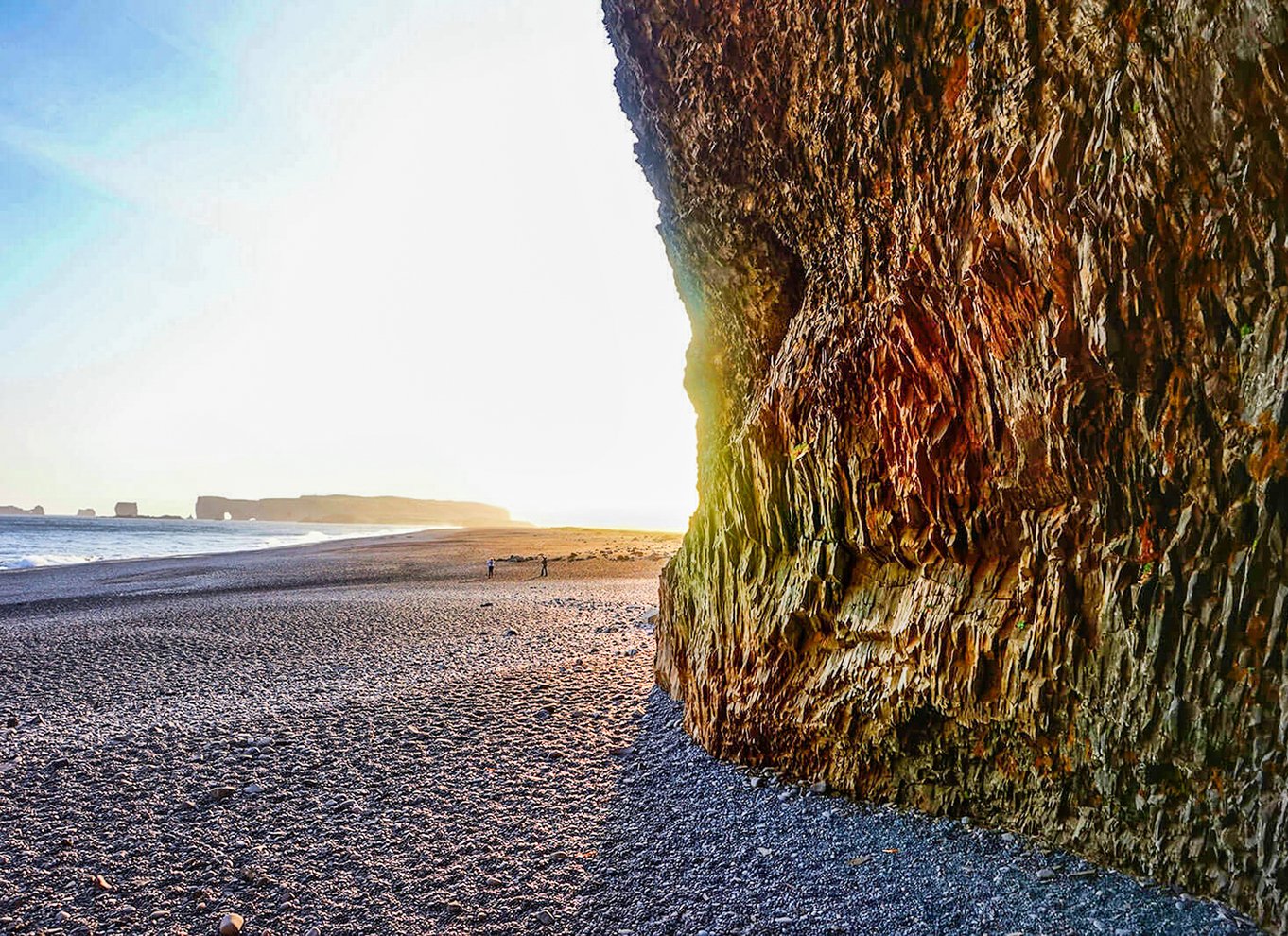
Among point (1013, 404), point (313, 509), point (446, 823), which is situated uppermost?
point (1013, 404)

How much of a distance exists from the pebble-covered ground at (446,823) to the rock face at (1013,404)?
0.55 m

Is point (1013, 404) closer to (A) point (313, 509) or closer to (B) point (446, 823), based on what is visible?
(B) point (446, 823)

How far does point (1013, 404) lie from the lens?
159 inches

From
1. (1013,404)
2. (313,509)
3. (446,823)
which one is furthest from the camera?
(313,509)

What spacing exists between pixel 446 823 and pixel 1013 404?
527 cm

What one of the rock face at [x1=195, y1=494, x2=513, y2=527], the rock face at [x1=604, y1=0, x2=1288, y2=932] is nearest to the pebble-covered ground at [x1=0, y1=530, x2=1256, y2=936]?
the rock face at [x1=604, y1=0, x2=1288, y2=932]

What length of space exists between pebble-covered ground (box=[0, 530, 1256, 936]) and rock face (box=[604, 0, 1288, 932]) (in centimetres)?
55

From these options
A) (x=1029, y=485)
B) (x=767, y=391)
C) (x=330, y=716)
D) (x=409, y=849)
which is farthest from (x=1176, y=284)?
(x=330, y=716)

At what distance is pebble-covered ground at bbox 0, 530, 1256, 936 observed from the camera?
3.98 m

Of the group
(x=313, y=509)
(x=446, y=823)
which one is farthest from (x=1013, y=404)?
(x=313, y=509)

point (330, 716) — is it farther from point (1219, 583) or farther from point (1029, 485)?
point (1219, 583)

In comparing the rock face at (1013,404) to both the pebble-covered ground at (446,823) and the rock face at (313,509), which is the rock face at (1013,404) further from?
the rock face at (313,509)

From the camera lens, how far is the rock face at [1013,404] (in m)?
3.21

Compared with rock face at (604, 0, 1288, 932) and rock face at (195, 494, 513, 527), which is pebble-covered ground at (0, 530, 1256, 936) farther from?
rock face at (195, 494, 513, 527)
